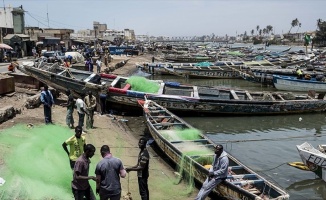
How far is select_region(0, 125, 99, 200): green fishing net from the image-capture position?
6473 millimetres

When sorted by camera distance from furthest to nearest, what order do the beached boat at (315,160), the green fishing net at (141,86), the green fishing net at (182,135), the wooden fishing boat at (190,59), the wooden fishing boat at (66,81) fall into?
1. the wooden fishing boat at (190,59)
2. the green fishing net at (141,86)
3. the wooden fishing boat at (66,81)
4. the green fishing net at (182,135)
5. the beached boat at (315,160)

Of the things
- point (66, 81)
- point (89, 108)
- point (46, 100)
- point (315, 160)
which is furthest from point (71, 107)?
point (315, 160)

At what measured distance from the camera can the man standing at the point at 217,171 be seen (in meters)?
7.38

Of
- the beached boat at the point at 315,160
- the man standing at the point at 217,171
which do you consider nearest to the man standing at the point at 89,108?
the man standing at the point at 217,171

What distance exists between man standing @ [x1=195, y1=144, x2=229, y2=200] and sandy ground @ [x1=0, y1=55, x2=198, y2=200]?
1.18m

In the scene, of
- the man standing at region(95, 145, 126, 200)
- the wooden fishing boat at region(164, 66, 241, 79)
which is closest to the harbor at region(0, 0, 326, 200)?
the man standing at region(95, 145, 126, 200)

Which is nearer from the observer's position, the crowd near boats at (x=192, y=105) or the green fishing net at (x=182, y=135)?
the crowd near boats at (x=192, y=105)

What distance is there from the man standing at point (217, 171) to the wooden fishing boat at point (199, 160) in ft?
1.08

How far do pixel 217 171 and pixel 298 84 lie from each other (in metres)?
23.0

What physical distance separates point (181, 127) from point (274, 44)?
6846 inches

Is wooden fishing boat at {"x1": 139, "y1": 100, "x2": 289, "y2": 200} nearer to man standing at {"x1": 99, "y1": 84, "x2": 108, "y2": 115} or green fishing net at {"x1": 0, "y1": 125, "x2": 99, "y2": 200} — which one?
green fishing net at {"x1": 0, "y1": 125, "x2": 99, "y2": 200}

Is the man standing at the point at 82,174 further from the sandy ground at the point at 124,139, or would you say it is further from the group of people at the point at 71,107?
the group of people at the point at 71,107

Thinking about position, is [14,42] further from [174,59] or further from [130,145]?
[130,145]

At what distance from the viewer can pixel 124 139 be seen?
13430mm
